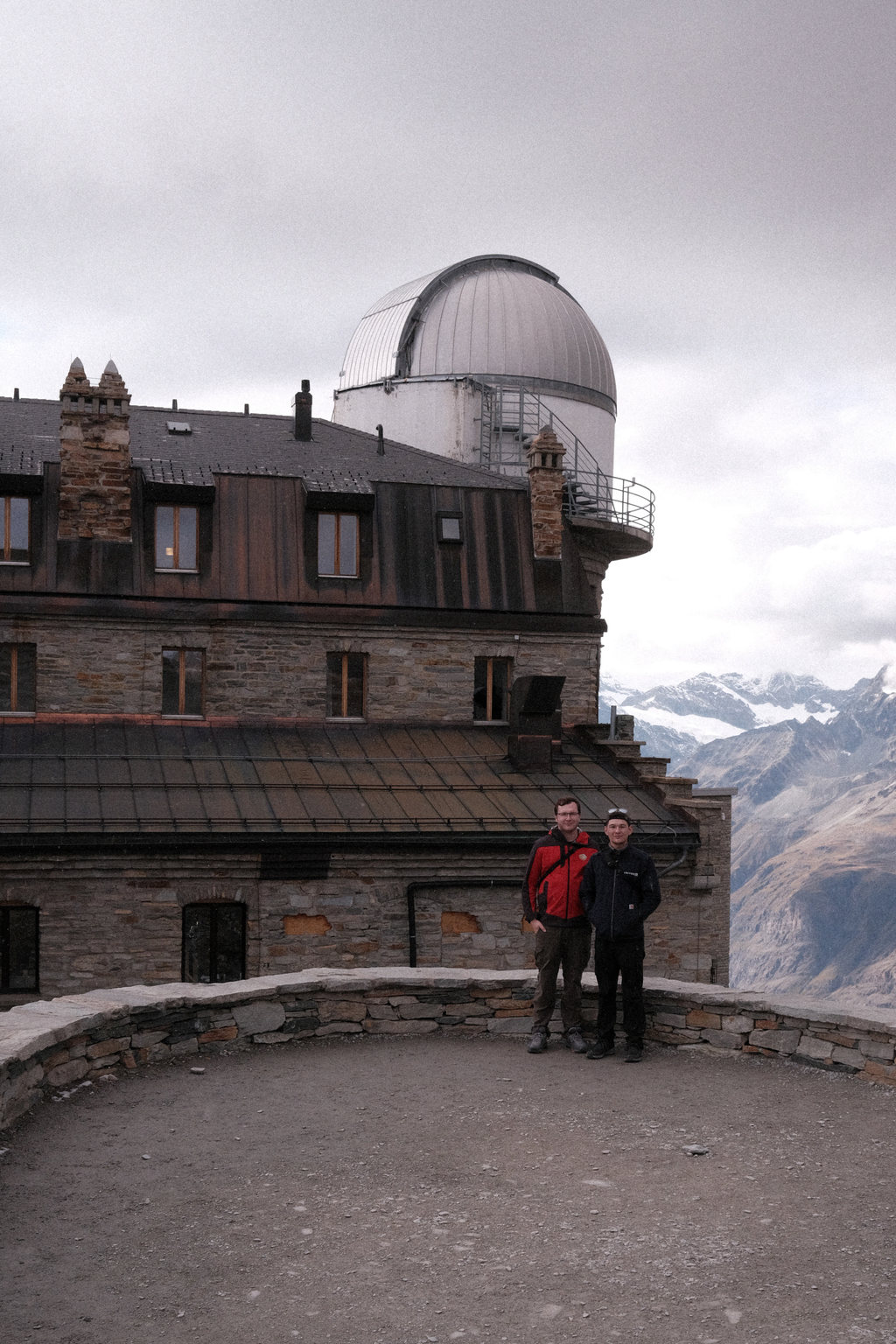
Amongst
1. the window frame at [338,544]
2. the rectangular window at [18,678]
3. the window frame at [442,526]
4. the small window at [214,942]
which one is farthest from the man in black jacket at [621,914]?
the window frame at [442,526]

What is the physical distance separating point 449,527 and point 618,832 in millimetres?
17871

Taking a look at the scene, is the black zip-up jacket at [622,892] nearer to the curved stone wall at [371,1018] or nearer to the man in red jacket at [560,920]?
the man in red jacket at [560,920]

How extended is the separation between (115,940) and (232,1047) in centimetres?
1077

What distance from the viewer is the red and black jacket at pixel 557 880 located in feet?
41.2

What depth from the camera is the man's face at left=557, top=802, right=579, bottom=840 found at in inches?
490

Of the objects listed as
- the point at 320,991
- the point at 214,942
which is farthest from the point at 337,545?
the point at 320,991

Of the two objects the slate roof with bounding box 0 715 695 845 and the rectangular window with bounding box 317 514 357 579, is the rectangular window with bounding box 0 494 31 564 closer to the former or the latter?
the slate roof with bounding box 0 715 695 845

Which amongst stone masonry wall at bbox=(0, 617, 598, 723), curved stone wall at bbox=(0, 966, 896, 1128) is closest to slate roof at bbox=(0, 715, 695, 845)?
stone masonry wall at bbox=(0, 617, 598, 723)

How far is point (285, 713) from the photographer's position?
90.3ft

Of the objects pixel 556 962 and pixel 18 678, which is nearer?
pixel 556 962

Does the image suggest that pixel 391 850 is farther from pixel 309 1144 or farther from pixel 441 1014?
pixel 309 1144

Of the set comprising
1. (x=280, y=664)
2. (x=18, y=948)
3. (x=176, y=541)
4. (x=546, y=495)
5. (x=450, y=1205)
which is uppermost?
(x=546, y=495)

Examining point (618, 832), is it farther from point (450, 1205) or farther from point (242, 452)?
point (242, 452)

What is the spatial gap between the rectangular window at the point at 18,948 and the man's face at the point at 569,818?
12930mm
